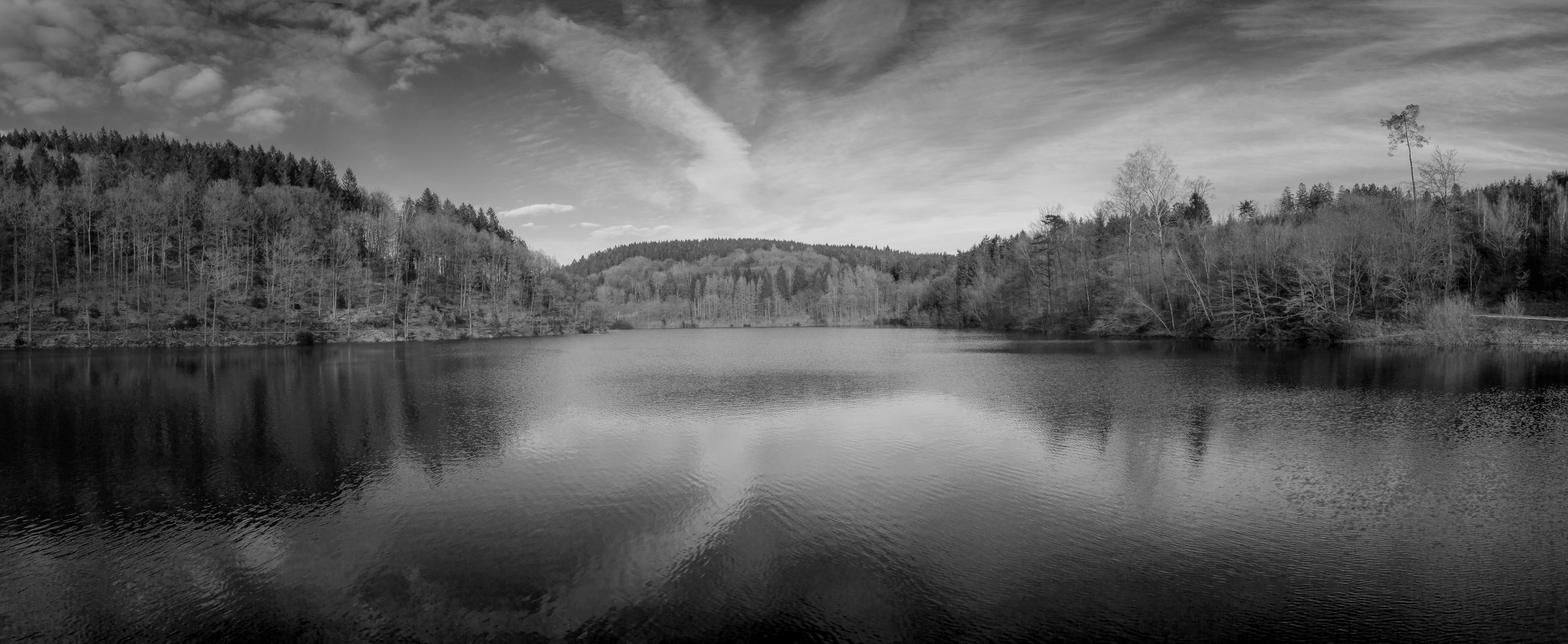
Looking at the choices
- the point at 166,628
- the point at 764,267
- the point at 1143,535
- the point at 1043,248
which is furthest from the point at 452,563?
the point at 764,267

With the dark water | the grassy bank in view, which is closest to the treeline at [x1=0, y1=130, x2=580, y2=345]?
the dark water

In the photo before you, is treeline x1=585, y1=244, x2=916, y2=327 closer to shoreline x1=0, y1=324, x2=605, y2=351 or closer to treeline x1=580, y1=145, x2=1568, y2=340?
treeline x1=580, y1=145, x2=1568, y2=340

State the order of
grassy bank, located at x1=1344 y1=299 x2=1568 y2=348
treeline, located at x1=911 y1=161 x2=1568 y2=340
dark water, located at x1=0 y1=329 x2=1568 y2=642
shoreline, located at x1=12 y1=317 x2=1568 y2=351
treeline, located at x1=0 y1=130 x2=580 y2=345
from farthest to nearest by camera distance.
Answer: treeline, located at x1=0 y1=130 x2=580 y2=345 < treeline, located at x1=911 y1=161 x2=1568 y2=340 < shoreline, located at x1=12 y1=317 x2=1568 y2=351 < grassy bank, located at x1=1344 y1=299 x2=1568 y2=348 < dark water, located at x1=0 y1=329 x2=1568 y2=642

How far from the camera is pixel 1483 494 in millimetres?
10883

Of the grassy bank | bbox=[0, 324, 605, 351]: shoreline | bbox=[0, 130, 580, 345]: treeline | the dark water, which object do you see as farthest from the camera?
bbox=[0, 130, 580, 345]: treeline

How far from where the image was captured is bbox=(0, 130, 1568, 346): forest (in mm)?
44781

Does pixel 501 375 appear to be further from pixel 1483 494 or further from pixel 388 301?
pixel 388 301

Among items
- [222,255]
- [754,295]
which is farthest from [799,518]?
[754,295]

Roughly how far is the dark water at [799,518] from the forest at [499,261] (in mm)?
28095

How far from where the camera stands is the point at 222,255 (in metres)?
70.3

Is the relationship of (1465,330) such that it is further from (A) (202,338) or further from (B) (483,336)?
(A) (202,338)

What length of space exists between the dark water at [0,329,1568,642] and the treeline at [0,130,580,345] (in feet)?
171

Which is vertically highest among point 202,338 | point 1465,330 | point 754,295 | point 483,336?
point 754,295

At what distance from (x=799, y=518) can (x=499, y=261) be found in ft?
313
